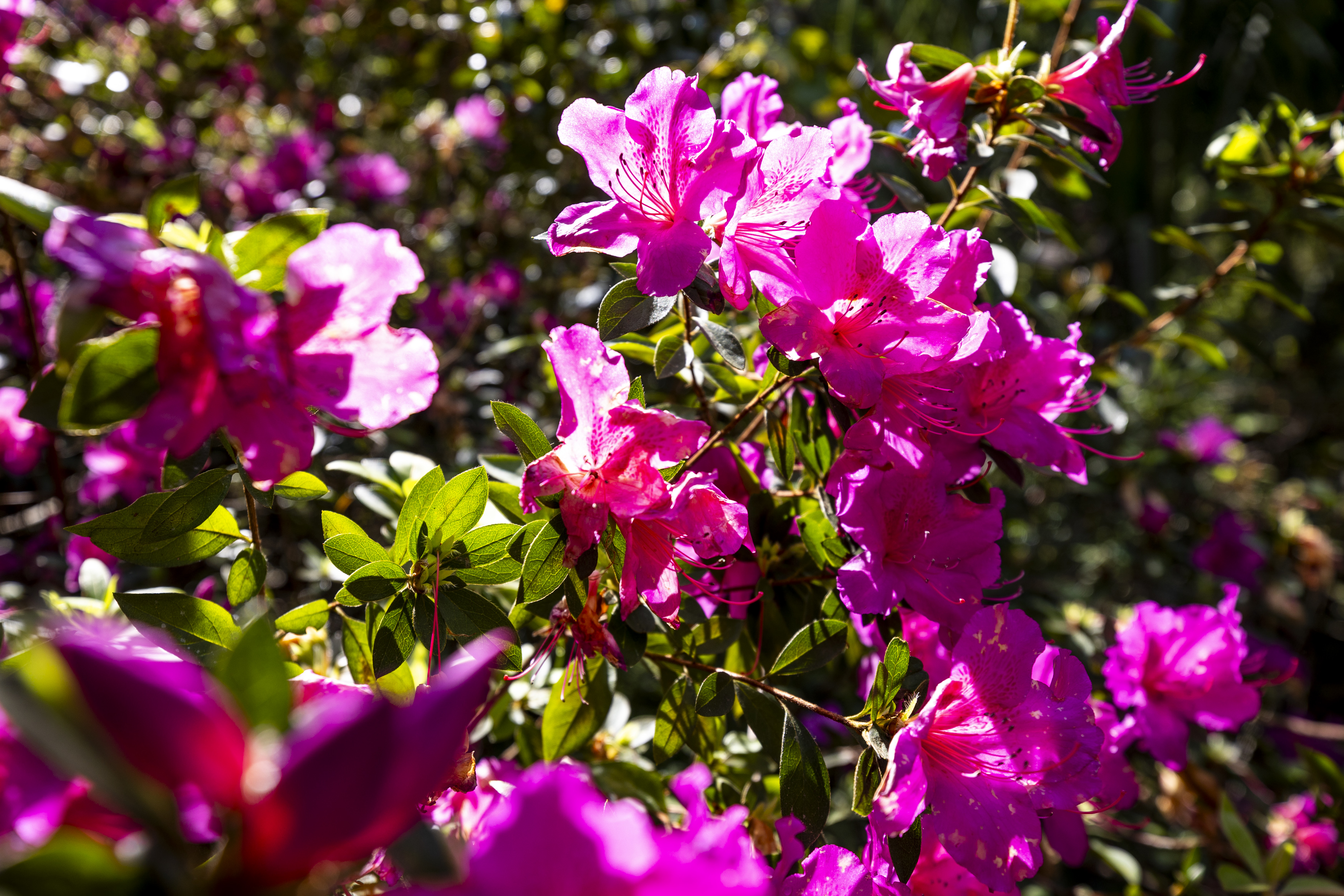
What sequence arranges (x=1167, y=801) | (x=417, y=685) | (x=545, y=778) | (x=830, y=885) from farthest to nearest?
(x=1167, y=801) → (x=417, y=685) → (x=830, y=885) → (x=545, y=778)

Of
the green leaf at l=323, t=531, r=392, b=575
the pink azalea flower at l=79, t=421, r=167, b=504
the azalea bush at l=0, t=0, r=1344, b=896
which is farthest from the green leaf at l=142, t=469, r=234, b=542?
the pink azalea flower at l=79, t=421, r=167, b=504

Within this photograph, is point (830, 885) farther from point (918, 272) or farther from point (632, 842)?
point (918, 272)

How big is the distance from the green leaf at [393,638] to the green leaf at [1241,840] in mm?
1747

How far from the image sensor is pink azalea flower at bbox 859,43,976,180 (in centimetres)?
105

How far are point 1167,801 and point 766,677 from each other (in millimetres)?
1694

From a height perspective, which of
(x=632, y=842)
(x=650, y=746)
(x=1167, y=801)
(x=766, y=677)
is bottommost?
(x=1167, y=801)

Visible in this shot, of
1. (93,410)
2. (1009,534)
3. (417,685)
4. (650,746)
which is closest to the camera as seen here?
(93,410)

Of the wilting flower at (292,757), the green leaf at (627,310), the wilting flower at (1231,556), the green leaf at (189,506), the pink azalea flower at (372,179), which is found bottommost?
the wilting flower at (1231,556)

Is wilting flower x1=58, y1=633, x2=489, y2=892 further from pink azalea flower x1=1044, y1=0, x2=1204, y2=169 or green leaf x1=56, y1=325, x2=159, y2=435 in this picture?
pink azalea flower x1=1044, y1=0, x2=1204, y2=169

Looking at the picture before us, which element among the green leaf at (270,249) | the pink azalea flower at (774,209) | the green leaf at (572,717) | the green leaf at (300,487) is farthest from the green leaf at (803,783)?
the green leaf at (270,249)

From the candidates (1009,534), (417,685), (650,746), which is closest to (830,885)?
(417,685)

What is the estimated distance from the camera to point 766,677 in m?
1.02

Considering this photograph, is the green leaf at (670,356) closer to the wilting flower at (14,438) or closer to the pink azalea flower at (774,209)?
the pink azalea flower at (774,209)

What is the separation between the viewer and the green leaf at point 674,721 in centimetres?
105
